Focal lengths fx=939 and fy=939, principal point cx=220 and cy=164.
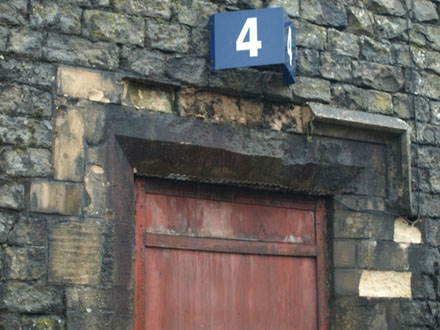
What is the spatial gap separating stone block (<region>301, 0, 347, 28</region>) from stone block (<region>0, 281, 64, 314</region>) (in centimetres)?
264

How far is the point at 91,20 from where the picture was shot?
5.73 meters

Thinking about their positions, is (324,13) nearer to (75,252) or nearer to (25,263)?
(75,252)

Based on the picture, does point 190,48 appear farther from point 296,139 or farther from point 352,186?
point 352,186

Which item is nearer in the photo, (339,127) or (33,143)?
(33,143)

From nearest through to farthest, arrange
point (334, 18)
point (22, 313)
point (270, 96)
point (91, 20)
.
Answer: point (22, 313) → point (91, 20) → point (270, 96) → point (334, 18)

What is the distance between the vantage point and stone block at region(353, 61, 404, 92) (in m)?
6.68

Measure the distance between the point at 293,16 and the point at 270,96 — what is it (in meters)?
0.64

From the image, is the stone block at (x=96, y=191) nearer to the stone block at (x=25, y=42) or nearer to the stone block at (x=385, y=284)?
the stone block at (x=25, y=42)

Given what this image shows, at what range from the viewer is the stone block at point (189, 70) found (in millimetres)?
5926

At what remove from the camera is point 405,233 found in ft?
21.9

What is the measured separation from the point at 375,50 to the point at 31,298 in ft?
10.2

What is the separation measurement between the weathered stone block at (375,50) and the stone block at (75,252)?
2444 millimetres

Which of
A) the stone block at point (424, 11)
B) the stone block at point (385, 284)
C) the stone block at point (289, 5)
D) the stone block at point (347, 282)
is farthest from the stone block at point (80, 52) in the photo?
the stone block at point (424, 11)

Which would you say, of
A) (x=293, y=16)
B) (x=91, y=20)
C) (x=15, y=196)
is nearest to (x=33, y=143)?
(x=15, y=196)
